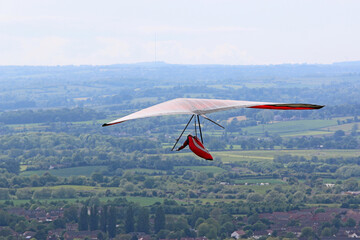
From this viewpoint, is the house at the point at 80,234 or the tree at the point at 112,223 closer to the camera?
the house at the point at 80,234

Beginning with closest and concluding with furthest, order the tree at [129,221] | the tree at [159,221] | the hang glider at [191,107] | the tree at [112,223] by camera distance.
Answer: the hang glider at [191,107]
the tree at [112,223]
the tree at [159,221]
the tree at [129,221]

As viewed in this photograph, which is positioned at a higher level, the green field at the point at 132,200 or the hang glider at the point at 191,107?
the hang glider at the point at 191,107

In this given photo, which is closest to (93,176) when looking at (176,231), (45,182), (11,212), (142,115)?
(45,182)

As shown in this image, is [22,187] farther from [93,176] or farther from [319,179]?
[319,179]

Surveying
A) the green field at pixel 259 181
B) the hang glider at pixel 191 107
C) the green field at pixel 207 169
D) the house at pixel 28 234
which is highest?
the hang glider at pixel 191 107

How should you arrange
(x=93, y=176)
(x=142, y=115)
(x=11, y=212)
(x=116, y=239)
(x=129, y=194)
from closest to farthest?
(x=142, y=115) < (x=116, y=239) < (x=11, y=212) < (x=129, y=194) < (x=93, y=176)

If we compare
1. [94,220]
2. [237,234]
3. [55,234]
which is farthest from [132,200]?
[237,234]

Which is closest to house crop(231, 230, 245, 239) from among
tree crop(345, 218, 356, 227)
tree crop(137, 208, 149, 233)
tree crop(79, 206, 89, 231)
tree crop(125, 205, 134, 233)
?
tree crop(137, 208, 149, 233)

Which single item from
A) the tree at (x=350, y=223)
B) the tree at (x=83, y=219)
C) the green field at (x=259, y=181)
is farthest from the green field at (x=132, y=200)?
the tree at (x=350, y=223)

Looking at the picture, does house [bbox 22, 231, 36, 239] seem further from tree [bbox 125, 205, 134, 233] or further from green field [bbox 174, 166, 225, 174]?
green field [bbox 174, 166, 225, 174]

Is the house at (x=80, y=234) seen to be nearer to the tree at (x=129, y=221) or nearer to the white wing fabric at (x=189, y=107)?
the tree at (x=129, y=221)

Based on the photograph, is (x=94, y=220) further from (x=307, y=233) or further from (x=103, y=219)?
(x=307, y=233)
